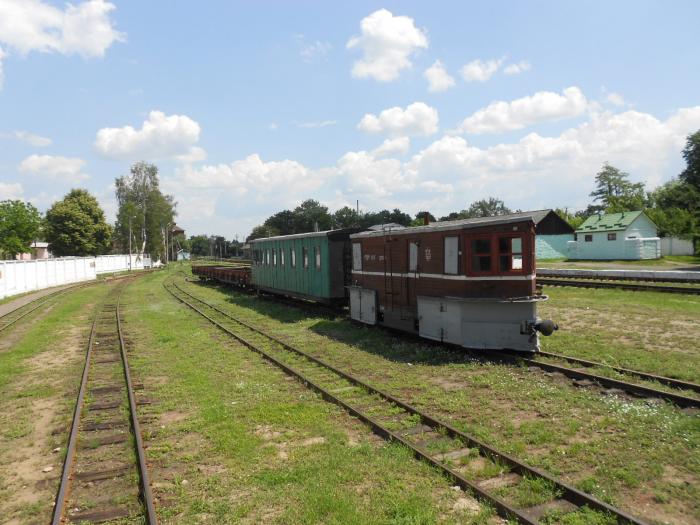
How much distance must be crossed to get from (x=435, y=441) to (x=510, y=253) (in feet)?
19.2

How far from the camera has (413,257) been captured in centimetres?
1384

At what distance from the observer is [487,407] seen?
325 inches

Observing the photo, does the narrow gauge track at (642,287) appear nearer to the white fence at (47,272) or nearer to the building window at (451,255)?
the building window at (451,255)

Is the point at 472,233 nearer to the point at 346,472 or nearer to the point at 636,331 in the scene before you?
the point at 636,331

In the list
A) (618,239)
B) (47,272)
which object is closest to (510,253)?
(47,272)

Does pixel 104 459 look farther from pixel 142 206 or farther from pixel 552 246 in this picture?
pixel 142 206

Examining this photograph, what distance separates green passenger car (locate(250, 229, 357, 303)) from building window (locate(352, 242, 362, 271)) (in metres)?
1.28

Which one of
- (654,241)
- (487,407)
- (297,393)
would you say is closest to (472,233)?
(487,407)

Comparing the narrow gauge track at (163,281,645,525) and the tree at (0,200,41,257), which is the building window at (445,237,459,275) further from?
the tree at (0,200,41,257)

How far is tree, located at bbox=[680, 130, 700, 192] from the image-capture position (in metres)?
51.6

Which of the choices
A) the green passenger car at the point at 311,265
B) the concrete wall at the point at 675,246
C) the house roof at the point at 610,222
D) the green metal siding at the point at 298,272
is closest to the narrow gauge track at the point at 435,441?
the green passenger car at the point at 311,265

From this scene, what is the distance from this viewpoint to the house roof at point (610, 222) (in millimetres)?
49247

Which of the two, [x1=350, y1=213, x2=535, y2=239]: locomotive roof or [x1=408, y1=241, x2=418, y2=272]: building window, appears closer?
[x1=350, y1=213, x2=535, y2=239]: locomotive roof

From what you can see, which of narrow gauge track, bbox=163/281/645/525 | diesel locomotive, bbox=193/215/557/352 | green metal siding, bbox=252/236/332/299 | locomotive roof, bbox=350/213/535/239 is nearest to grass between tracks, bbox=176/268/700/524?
narrow gauge track, bbox=163/281/645/525
